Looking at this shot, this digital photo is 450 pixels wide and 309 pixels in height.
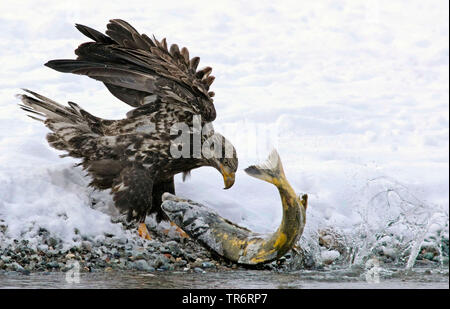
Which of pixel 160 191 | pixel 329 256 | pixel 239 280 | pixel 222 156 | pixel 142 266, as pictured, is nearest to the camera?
pixel 239 280

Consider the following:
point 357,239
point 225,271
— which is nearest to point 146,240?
point 225,271

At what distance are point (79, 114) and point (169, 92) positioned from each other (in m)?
1.09

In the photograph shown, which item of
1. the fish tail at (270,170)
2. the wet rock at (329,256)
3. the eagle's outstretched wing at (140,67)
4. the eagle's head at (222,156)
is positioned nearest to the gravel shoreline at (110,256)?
the wet rock at (329,256)

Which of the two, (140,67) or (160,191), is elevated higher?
(140,67)

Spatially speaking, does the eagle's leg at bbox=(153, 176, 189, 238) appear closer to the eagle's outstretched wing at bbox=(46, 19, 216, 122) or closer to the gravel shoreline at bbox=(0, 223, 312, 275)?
the gravel shoreline at bbox=(0, 223, 312, 275)

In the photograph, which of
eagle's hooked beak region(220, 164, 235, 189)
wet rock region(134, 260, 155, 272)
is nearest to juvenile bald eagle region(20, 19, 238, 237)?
eagle's hooked beak region(220, 164, 235, 189)

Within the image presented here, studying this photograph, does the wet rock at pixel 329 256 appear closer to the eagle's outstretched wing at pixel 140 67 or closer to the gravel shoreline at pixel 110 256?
the gravel shoreline at pixel 110 256

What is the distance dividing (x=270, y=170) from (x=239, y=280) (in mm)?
825

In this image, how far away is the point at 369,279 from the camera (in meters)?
5.41

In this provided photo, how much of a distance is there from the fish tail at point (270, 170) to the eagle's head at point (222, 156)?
1046 millimetres

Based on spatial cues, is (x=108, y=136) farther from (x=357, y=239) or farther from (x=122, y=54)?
(x=357, y=239)

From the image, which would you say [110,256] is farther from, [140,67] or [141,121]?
[140,67]

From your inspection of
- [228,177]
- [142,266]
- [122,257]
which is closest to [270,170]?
[228,177]

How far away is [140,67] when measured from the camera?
6.27 meters
